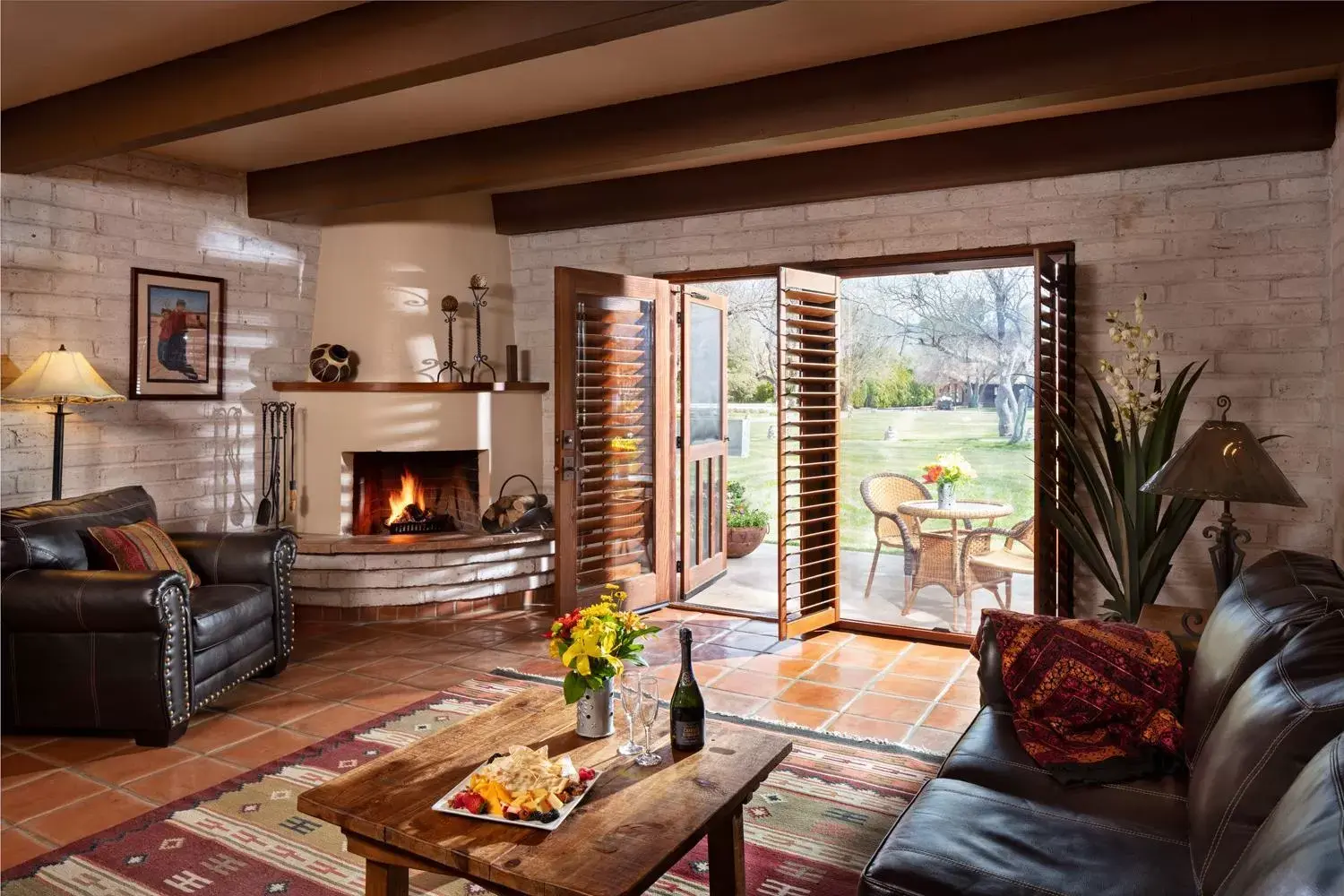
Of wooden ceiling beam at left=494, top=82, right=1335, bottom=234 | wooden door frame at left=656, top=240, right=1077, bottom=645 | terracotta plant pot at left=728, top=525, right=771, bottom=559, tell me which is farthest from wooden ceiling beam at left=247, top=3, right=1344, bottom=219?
terracotta plant pot at left=728, top=525, right=771, bottom=559

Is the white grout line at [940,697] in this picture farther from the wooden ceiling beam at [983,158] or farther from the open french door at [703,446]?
the wooden ceiling beam at [983,158]

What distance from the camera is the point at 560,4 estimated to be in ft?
8.62

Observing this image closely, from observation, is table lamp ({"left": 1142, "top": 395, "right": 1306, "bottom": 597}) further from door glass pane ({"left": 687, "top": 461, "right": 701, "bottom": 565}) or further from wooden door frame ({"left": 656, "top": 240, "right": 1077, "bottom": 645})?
door glass pane ({"left": 687, "top": 461, "right": 701, "bottom": 565})

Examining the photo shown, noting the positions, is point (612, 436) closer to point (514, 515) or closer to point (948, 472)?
point (514, 515)

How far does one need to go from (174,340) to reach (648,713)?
417cm

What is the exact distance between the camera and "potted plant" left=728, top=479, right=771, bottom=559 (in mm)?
7480

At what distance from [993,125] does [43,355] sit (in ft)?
15.3

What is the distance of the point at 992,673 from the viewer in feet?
8.41

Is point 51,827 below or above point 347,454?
below

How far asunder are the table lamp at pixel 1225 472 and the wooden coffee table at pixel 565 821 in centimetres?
159

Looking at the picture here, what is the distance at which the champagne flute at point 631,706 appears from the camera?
89.7 inches

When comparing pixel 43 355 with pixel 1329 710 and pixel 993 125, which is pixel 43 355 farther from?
pixel 1329 710

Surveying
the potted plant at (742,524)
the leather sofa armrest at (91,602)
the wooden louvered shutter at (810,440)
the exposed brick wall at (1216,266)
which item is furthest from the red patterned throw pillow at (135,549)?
the potted plant at (742,524)

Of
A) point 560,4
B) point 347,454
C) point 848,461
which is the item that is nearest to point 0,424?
point 347,454
